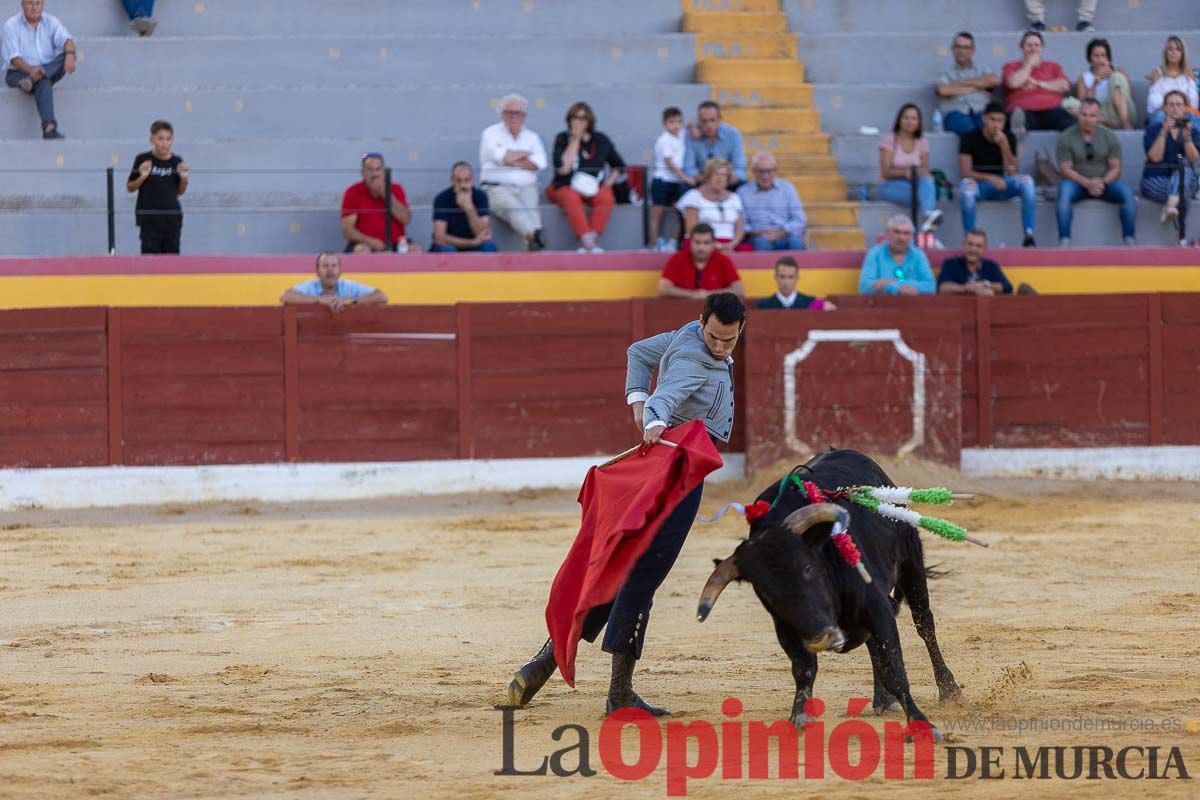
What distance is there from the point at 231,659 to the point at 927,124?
314 inches

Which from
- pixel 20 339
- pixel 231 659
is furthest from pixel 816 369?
pixel 231 659

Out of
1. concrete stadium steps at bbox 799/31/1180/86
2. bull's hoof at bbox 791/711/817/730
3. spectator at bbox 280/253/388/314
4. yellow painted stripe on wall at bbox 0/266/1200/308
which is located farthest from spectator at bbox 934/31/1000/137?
bull's hoof at bbox 791/711/817/730

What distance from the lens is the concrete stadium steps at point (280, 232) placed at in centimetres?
1087

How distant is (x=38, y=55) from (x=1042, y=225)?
6846 millimetres

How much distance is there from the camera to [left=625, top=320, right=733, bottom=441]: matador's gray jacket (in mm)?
4578

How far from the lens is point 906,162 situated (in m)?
11.2

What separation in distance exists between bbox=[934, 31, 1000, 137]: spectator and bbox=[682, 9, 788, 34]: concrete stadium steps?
57.0 inches

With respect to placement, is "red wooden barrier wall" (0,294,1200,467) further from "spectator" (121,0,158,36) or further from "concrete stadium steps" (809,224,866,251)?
"spectator" (121,0,158,36)

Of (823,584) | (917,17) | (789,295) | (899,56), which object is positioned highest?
(917,17)

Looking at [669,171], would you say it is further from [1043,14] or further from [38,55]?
[38,55]

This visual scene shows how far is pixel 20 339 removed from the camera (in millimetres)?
9766

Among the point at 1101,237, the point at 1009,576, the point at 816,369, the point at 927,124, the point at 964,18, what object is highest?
the point at 964,18

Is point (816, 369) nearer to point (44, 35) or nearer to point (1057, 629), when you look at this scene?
point (1057, 629)

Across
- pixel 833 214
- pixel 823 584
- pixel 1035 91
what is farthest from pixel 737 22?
pixel 823 584
